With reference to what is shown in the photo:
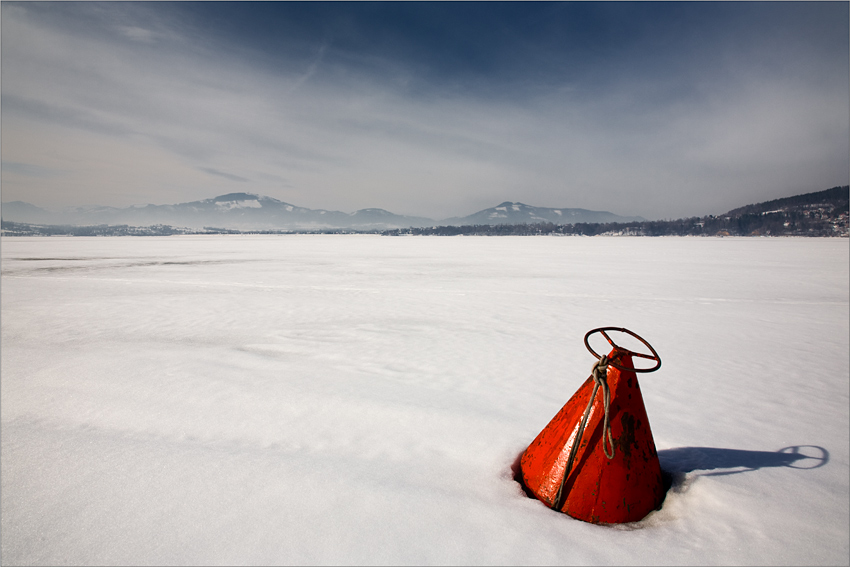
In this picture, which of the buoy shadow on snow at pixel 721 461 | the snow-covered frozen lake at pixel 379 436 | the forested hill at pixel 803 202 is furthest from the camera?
the forested hill at pixel 803 202

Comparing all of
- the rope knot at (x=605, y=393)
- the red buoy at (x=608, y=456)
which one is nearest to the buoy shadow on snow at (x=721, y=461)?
the red buoy at (x=608, y=456)

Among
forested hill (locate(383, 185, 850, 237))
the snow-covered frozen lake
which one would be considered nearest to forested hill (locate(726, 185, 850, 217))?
forested hill (locate(383, 185, 850, 237))

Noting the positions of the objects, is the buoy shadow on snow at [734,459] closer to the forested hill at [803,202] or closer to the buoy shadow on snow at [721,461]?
the buoy shadow on snow at [721,461]

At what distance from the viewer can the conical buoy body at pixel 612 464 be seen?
2.05 m

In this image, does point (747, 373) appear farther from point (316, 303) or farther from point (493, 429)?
point (316, 303)

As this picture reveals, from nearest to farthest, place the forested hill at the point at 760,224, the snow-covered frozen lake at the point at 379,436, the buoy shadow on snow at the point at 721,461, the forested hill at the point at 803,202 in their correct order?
the snow-covered frozen lake at the point at 379,436 → the buoy shadow on snow at the point at 721,461 → the forested hill at the point at 760,224 → the forested hill at the point at 803,202

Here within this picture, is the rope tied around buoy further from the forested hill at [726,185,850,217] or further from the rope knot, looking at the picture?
the forested hill at [726,185,850,217]

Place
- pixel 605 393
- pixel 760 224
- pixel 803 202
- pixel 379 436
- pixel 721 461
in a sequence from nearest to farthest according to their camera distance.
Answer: pixel 605 393 < pixel 721 461 < pixel 379 436 < pixel 760 224 < pixel 803 202

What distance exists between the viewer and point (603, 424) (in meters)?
2.10

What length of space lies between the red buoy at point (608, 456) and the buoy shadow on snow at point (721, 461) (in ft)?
1.15

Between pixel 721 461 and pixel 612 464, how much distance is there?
1.37 meters

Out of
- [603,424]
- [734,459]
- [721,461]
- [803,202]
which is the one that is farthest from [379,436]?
[803,202]

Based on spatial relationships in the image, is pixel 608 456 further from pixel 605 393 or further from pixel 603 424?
pixel 605 393

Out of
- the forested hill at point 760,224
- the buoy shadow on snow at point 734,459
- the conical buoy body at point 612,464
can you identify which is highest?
the forested hill at point 760,224
